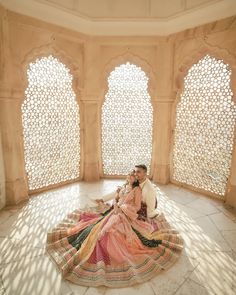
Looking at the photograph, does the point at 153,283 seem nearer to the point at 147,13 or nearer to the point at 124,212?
the point at 124,212

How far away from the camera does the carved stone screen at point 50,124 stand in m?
4.50

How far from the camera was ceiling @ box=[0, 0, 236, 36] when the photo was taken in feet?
13.1

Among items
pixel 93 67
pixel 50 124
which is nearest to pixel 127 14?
pixel 93 67

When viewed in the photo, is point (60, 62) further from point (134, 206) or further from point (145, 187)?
point (134, 206)

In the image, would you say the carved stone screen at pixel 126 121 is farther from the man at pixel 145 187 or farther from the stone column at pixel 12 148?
the man at pixel 145 187

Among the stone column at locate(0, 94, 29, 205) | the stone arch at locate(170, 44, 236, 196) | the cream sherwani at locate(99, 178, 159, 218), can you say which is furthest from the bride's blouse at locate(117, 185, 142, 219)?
the stone arch at locate(170, 44, 236, 196)

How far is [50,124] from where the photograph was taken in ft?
15.9

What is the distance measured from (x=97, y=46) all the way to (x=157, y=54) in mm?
1195

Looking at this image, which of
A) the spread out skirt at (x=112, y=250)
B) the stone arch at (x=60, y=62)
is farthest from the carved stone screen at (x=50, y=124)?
the spread out skirt at (x=112, y=250)

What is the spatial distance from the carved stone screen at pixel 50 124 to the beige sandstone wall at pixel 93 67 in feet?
0.59

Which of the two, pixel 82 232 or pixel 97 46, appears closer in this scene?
pixel 82 232

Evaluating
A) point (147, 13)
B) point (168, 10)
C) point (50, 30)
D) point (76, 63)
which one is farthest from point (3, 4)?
point (168, 10)

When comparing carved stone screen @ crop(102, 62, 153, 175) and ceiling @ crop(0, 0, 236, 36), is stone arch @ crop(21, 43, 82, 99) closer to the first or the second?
ceiling @ crop(0, 0, 236, 36)

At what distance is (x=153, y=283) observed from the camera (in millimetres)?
2523
